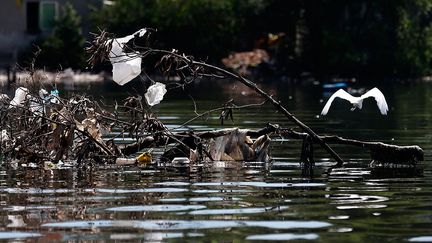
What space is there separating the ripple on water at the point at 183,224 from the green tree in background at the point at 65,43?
2119 inches

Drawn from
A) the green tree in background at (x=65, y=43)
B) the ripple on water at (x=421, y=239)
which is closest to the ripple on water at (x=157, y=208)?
the ripple on water at (x=421, y=239)

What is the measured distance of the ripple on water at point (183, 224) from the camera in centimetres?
1203

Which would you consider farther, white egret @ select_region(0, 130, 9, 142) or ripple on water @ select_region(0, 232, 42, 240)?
white egret @ select_region(0, 130, 9, 142)

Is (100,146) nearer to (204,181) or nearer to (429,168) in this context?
(204,181)

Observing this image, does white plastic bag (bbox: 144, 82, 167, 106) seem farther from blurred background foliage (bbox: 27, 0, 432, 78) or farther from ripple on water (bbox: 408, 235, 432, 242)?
blurred background foliage (bbox: 27, 0, 432, 78)

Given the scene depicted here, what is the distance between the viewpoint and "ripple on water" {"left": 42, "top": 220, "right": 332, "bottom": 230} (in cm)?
1203

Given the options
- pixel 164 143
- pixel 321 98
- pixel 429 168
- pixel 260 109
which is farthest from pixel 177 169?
pixel 321 98

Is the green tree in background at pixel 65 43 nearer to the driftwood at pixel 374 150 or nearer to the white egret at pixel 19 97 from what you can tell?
the white egret at pixel 19 97

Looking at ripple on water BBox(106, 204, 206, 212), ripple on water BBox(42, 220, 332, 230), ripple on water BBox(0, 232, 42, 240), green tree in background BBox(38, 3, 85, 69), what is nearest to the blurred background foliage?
green tree in background BBox(38, 3, 85, 69)

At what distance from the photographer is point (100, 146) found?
1873 centimetres

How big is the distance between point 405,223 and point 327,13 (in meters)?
57.4

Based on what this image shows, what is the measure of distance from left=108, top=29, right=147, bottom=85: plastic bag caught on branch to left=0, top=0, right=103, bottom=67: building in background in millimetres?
44561

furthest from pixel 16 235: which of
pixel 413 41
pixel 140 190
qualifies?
pixel 413 41

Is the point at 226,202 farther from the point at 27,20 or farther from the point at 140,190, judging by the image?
the point at 27,20
